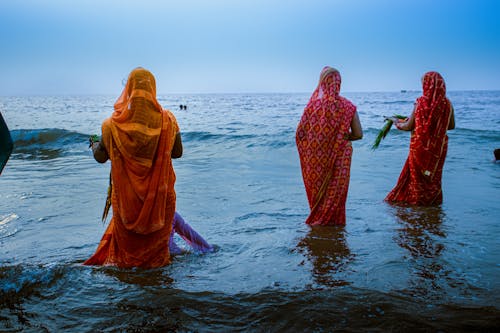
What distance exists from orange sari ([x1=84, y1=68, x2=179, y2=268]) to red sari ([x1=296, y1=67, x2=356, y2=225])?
189 cm

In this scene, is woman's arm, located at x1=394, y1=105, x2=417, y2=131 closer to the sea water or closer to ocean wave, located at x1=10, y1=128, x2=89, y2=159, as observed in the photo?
the sea water

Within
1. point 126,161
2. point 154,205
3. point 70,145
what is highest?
point 126,161

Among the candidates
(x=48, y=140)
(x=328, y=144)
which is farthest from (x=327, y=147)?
(x=48, y=140)

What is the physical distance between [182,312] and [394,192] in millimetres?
4543

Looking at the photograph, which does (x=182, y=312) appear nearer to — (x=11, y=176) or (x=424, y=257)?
(x=424, y=257)

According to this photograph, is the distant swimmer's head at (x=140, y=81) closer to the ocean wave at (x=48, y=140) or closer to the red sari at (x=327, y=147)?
the red sari at (x=327, y=147)

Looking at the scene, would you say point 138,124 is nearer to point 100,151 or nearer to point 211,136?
point 100,151

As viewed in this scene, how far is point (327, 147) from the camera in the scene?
523 centimetres

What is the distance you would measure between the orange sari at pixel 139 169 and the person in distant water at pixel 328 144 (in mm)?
1894

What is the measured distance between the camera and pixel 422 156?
21.4ft

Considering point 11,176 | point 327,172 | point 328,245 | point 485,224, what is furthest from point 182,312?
point 11,176

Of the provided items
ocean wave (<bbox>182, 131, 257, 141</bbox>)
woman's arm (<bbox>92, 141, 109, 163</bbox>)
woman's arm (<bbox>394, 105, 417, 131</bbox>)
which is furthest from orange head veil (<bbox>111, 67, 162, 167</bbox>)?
ocean wave (<bbox>182, 131, 257, 141</bbox>)

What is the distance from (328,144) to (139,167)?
2.27 meters

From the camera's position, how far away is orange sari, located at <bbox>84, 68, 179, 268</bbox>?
3691 mm
